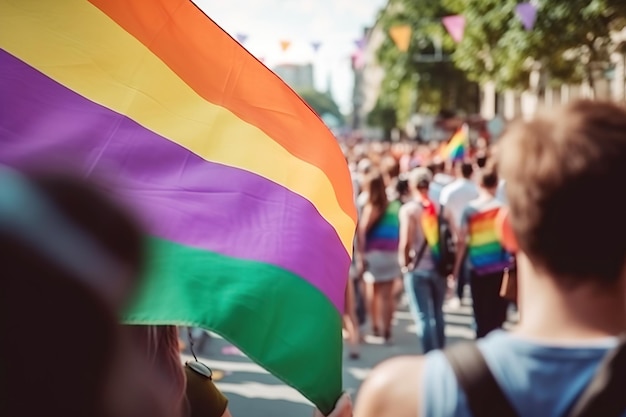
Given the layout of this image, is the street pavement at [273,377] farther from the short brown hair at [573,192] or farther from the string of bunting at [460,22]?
the string of bunting at [460,22]

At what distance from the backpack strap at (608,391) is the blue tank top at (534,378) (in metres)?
0.02

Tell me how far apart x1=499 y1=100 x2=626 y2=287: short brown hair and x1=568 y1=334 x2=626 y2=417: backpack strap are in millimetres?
146

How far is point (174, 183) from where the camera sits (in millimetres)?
2578

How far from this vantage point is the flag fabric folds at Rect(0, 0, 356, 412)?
2.20 m

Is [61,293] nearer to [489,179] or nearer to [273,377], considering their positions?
[489,179]

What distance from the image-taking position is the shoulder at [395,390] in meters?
1.54

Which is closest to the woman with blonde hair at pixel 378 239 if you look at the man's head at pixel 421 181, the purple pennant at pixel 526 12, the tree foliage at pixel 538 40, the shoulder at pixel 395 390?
the man's head at pixel 421 181

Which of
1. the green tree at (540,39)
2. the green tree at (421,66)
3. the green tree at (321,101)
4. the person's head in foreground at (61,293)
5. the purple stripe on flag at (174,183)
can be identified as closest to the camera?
the person's head in foreground at (61,293)

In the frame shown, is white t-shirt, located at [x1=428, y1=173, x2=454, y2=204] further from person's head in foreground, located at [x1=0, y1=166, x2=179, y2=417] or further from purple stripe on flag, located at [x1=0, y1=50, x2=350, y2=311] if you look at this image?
person's head in foreground, located at [x1=0, y1=166, x2=179, y2=417]

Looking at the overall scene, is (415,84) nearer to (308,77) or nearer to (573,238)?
(573,238)

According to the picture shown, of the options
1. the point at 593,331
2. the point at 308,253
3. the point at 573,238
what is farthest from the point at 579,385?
the point at 308,253

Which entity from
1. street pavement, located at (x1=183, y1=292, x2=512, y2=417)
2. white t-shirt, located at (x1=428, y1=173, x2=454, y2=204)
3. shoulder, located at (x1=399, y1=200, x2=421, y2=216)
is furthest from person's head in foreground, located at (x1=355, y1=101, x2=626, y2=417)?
white t-shirt, located at (x1=428, y1=173, x2=454, y2=204)

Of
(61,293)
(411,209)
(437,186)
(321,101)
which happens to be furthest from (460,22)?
(321,101)

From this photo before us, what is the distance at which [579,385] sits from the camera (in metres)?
1.48
